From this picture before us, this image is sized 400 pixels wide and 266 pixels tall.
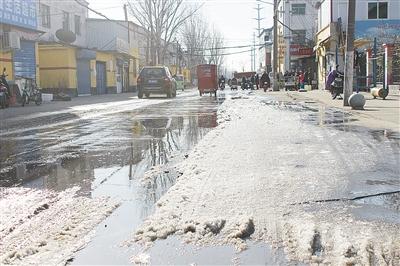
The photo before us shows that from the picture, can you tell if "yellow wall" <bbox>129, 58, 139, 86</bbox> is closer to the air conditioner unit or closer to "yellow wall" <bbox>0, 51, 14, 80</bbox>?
"yellow wall" <bbox>0, 51, 14, 80</bbox>

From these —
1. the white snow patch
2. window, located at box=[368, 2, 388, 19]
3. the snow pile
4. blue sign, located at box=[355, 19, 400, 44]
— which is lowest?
the white snow patch

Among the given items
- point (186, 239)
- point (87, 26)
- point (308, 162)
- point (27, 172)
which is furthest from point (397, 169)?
point (87, 26)

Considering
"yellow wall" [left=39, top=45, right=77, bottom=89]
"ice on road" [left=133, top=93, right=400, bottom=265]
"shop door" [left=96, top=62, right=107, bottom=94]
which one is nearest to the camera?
"ice on road" [left=133, top=93, right=400, bottom=265]

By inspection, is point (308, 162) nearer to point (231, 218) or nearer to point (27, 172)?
point (231, 218)

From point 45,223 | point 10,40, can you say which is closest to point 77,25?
point 10,40

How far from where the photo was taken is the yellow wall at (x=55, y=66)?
1459 inches

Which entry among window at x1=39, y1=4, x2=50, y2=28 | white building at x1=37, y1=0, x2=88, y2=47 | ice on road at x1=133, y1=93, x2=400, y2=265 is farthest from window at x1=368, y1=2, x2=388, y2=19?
ice on road at x1=133, y1=93, x2=400, y2=265

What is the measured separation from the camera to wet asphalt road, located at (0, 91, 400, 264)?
363 centimetres

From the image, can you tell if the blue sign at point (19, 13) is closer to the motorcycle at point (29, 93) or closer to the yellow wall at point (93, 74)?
the motorcycle at point (29, 93)

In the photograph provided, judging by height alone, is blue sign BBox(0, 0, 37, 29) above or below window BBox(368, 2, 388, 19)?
below

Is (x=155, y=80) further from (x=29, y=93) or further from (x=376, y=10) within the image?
(x=376, y=10)

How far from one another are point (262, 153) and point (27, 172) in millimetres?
3255

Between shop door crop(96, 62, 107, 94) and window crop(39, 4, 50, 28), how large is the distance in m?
5.63

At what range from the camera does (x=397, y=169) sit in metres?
6.42
